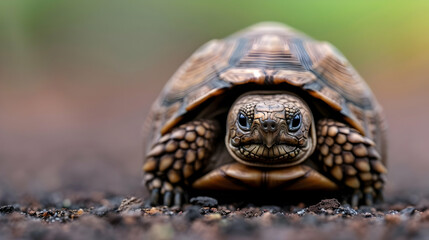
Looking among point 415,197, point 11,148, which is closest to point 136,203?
point 415,197

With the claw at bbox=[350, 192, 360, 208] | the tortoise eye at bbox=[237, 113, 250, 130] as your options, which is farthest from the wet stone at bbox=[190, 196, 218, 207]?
the claw at bbox=[350, 192, 360, 208]

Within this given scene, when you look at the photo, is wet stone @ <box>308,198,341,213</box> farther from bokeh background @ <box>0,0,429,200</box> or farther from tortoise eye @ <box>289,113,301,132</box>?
bokeh background @ <box>0,0,429,200</box>

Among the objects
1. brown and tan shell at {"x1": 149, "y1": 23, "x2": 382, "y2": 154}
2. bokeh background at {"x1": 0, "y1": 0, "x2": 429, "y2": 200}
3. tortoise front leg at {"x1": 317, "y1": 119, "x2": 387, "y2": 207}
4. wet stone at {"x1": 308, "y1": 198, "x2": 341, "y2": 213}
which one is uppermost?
bokeh background at {"x1": 0, "y1": 0, "x2": 429, "y2": 200}

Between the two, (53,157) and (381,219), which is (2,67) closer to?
(53,157)

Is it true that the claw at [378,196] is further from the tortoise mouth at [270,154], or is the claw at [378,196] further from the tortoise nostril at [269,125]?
the tortoise nostril at [269,125]

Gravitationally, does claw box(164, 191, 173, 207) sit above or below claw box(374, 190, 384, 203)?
above
